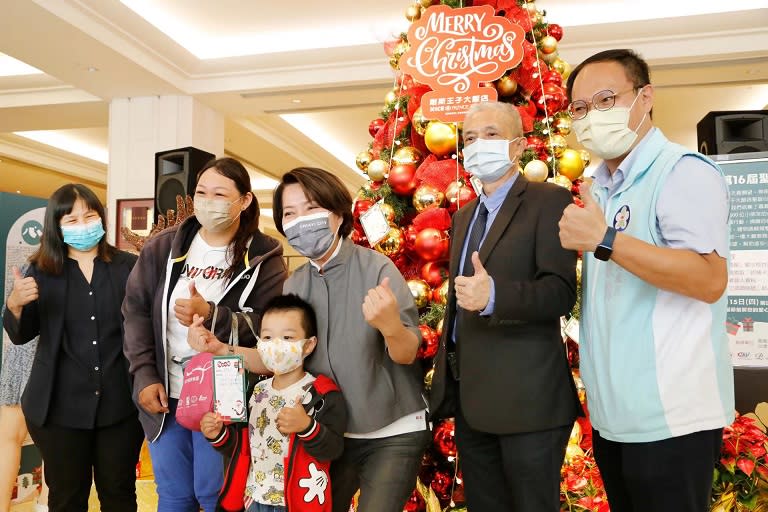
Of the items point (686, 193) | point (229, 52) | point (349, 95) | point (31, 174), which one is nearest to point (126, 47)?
point (229, 52)

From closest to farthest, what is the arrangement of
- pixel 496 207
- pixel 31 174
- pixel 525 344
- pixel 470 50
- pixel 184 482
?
1. pixel 525 344
2. pixel 496 207
3. pixel 184 482
4. pixel 470 50
5. pixel 31 174

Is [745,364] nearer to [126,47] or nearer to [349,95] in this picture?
[349,95]

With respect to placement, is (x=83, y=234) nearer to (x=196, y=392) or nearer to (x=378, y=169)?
(x=196, y=392)

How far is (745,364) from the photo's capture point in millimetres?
3285

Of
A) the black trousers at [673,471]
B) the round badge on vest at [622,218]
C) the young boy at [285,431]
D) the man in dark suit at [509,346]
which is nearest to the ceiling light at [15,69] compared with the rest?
the young boy at [285,431]

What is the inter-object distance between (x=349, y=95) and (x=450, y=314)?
476cm

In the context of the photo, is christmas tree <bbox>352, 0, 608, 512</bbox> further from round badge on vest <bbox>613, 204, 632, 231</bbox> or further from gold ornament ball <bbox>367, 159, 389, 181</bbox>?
round badge on vest <bbox>613, 204, 632, 231</bbox>

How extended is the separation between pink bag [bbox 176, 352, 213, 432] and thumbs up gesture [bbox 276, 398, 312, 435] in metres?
0.27

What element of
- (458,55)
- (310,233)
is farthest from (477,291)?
(458,55)

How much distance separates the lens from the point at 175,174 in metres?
4.75

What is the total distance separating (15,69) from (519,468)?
6785mm

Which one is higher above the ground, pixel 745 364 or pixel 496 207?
pixel 496 207

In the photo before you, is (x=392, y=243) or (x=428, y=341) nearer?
(x=428, y=341)

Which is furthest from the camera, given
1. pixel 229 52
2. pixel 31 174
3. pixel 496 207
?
pixel 31 174
